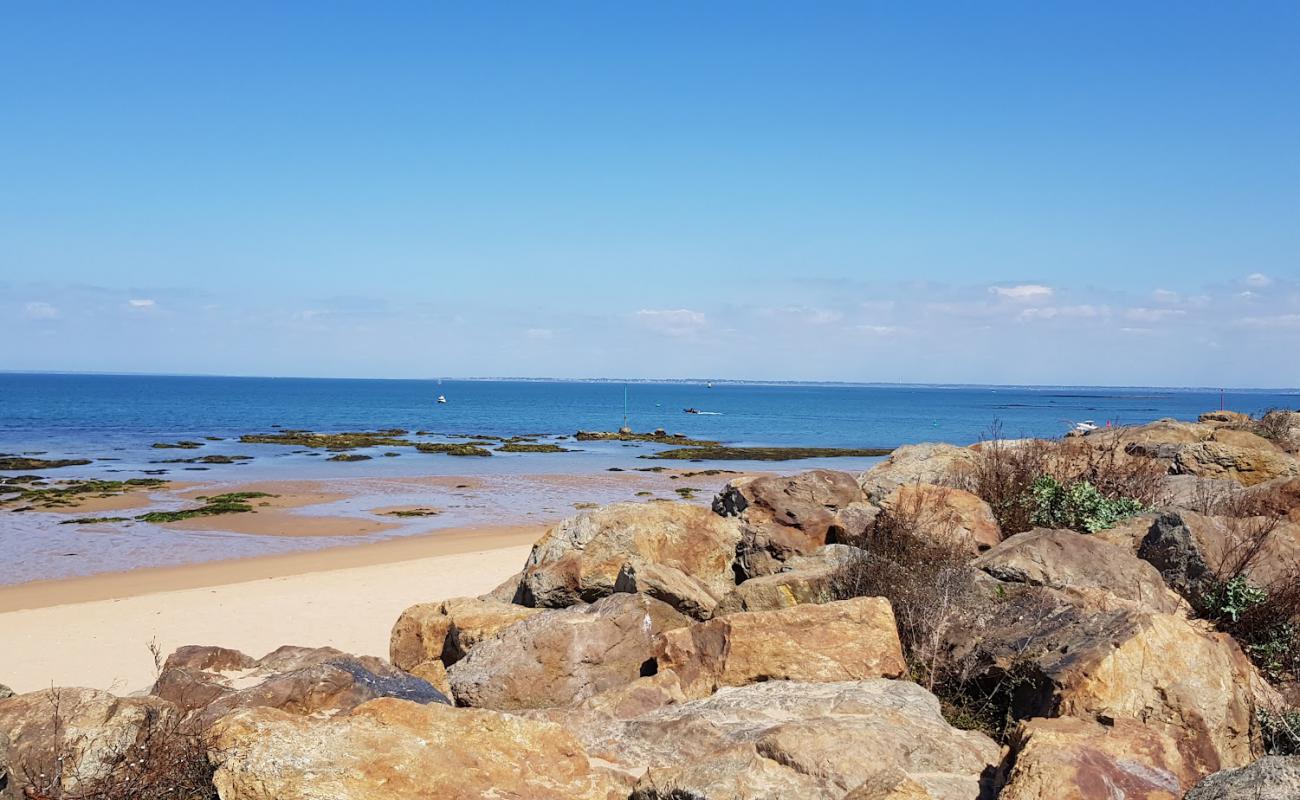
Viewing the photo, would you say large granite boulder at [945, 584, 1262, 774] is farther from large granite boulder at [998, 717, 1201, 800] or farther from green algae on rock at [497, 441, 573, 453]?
green algae on rock at [497, 441, 573, 453]

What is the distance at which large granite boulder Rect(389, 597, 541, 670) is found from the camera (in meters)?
9.56

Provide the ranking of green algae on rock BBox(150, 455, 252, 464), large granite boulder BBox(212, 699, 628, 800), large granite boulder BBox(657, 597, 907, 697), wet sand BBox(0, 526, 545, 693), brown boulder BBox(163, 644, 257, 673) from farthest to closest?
green algae on rock BBox(150, 455, 252, 464)
wet sand BBox(0, 526, 545, 693)
brown boulder BBox(163, 644, 257, 673)
large granite boulder BBox(657, 597, 907, 697)
large granite boulder BBox(212, 699, 628, 800)

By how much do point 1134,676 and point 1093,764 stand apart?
5.40ft

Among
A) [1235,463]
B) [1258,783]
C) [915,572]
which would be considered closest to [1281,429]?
[1235,463]

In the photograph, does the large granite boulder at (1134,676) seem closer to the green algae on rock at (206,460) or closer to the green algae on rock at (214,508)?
the green algae on rock at (214,508)

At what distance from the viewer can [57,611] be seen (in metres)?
16.7

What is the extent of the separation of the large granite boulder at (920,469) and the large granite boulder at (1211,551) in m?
4.33

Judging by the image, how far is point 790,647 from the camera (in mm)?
7375

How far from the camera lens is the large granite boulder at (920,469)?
47.6ft

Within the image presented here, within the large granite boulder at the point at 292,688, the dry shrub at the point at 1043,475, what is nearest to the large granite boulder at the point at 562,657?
the large granite boulder at the point at 292,688

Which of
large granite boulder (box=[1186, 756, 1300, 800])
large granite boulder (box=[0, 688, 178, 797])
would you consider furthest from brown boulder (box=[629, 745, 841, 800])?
large granite boulder (box=[0, 688, 178, 797])

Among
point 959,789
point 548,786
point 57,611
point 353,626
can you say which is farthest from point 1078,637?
point 57,611

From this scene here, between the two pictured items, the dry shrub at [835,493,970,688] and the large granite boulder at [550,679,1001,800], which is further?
the dry shrub at [835,493,970,688]

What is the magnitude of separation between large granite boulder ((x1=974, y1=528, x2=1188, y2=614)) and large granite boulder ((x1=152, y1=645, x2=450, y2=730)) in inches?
214
